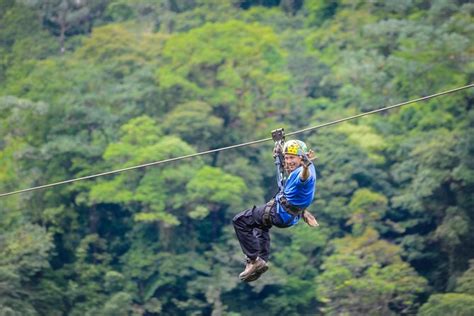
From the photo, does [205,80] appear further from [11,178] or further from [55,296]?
[55,296]

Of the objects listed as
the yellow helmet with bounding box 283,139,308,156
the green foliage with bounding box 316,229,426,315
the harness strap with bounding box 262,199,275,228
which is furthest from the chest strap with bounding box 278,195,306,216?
the green foliage with bounding box 316,229,426,315

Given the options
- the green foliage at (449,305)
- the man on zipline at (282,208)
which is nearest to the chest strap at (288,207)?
the man on zipline at (282,208)

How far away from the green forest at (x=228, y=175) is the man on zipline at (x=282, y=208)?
13.5 meters

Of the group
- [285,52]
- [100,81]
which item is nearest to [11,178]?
[100,81]

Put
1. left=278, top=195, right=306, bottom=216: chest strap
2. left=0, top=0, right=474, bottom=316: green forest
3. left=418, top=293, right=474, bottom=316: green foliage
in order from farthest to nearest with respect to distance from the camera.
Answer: left=0, top=0, right=474, bottom=316: green forest
left=418, top=293, right=474, bottom=316: green foliage
left=278, top=195, right=306, bottom=216: chest strap

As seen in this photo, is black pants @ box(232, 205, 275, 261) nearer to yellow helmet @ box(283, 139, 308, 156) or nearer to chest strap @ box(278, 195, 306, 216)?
chest strap @ box(278, 195, 306, 216)

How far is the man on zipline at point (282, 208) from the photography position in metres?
6.94

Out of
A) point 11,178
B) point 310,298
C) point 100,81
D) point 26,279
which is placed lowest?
point 310,298

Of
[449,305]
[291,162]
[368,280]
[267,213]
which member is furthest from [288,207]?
[368,280]

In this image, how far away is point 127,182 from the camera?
2541 cm

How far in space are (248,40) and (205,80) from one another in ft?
5.26

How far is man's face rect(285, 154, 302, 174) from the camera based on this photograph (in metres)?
6.96

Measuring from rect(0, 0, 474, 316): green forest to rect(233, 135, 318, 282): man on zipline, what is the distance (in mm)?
13461

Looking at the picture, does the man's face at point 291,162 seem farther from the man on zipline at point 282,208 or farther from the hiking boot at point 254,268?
the hiking boot at point 254,268
